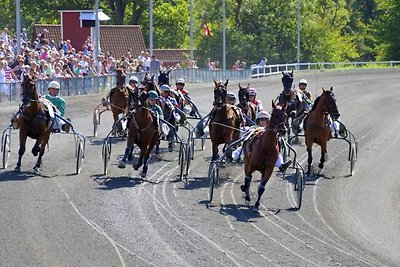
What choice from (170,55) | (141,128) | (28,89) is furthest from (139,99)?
(170,55)

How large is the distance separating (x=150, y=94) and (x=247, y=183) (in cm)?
352

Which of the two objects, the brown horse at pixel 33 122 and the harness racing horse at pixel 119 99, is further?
the harness racing horse at pixel 119 99

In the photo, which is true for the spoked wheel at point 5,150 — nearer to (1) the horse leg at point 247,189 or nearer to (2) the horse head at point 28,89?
(2) the horse head at point 28,89

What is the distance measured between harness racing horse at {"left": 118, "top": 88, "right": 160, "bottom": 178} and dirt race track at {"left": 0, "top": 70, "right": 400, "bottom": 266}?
491 millimetres

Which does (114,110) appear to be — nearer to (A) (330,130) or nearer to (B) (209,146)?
(B) (209,146)

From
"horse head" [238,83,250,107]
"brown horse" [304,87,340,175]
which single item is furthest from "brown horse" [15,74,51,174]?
"brown horse" [304,87,340,175]

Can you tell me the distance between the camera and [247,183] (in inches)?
721

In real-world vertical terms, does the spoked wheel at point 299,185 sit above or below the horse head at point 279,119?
below

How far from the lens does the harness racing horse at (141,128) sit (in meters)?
20.5

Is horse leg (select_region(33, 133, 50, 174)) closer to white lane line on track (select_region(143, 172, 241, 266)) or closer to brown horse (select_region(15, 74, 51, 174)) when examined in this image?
brown horse (select_region(15, 74, 51, 174))

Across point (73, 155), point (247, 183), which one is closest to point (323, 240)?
point (247, 183)

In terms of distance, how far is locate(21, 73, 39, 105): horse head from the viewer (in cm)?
2020

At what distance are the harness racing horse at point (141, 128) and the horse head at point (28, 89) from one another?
1758mm

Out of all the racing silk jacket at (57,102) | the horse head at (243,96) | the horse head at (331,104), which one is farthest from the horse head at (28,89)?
the horse head at (331,104)
